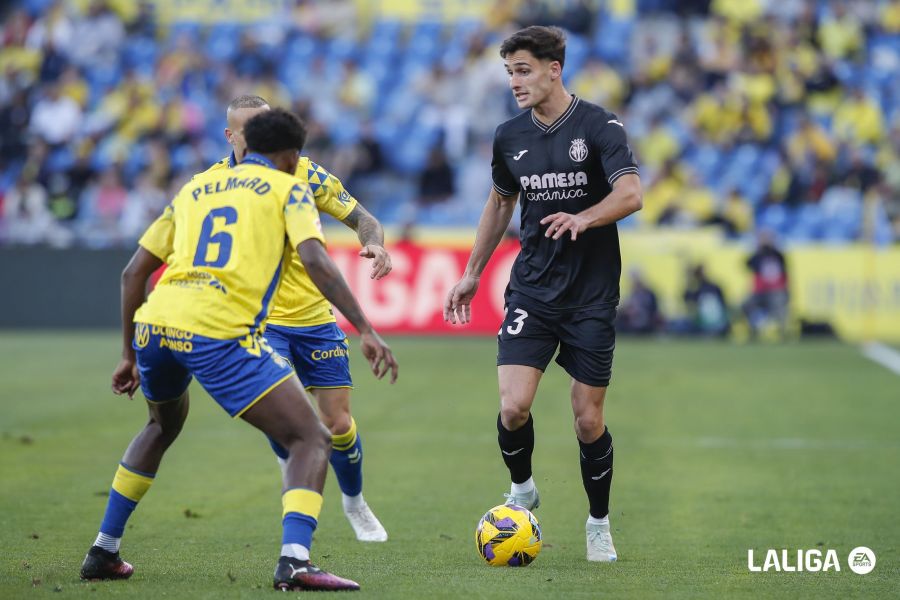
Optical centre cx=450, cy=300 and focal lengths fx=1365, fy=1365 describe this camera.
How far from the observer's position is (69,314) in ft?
75.8

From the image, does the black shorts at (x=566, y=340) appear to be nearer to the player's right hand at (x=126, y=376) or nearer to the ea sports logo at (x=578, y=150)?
the ea sports logo at (x=578, y=150)

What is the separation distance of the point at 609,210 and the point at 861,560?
85.7 inches

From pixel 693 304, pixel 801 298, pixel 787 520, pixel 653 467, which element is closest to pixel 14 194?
pixel 693 304

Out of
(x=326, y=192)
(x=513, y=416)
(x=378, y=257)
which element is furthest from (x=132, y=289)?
(x=513, y=416)

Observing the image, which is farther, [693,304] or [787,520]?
[693,304]

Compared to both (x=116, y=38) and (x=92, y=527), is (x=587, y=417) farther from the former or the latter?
(x=116, y=38)

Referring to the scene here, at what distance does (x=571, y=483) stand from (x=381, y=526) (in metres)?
2.37

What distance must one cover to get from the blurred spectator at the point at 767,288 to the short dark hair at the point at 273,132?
657 inches

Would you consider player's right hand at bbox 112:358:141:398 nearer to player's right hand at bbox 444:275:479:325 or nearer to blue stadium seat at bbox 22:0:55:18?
player's right hand at bbox 444:275:479:325

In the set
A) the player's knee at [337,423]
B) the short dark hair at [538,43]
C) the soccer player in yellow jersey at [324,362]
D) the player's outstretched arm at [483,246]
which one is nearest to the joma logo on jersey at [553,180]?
the player's outstretched arm at [483,246]

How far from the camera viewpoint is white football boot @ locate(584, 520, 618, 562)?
22.7 feet

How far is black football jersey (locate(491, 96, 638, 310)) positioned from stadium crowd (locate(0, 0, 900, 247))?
1625 centimetres

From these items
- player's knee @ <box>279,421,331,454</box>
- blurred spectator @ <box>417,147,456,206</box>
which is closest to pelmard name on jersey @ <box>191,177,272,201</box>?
player's knee @ <box>279,421,331,454</box>

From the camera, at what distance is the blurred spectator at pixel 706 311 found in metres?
22.2
